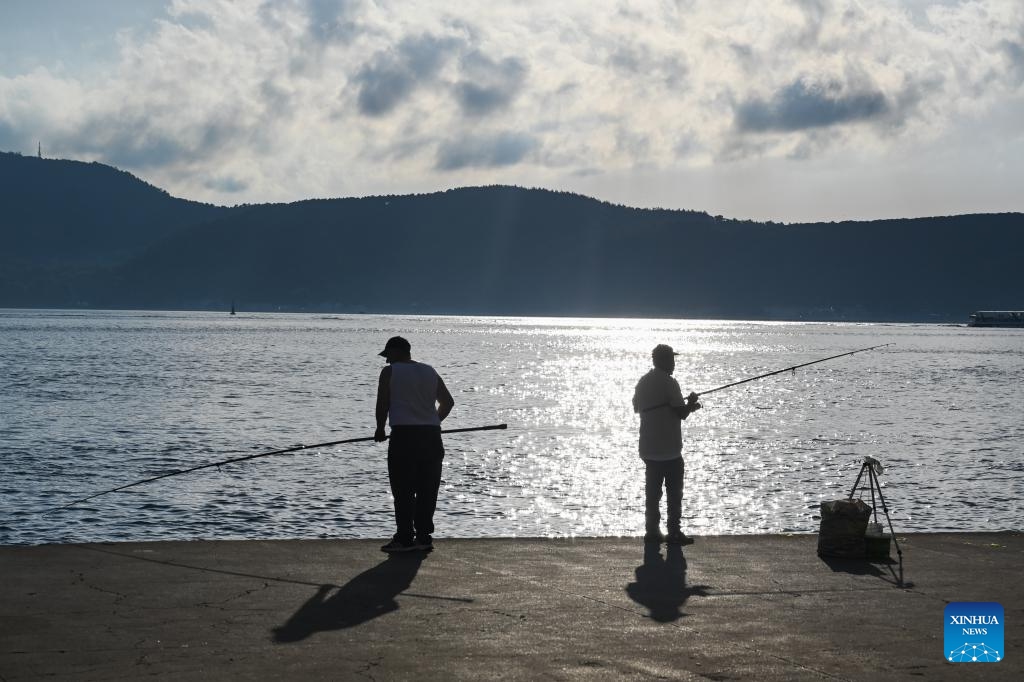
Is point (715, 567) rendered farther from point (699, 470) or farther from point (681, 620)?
point (699, 470)

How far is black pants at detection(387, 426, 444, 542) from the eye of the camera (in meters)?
10.7

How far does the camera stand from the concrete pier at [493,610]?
686cm

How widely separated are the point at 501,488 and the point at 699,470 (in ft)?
20.3

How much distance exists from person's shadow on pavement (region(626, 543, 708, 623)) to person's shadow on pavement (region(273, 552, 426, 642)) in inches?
68.4

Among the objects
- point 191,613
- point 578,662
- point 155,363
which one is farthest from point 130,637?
point 155,363

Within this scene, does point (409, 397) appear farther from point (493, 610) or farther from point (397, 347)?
point (493, 610)

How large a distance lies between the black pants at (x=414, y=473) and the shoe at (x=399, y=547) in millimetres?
34

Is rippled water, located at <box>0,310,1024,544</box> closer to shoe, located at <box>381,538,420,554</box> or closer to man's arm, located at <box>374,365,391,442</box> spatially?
shoe, located at <box>381,538,420,554</box>

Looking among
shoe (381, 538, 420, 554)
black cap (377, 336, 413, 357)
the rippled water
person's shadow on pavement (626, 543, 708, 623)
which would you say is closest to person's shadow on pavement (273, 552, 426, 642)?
shoe (381, 538, 420, 554)

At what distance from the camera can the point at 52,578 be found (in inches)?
358

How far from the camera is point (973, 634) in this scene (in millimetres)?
7246

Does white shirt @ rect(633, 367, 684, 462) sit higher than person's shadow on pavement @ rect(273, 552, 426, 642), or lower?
higher

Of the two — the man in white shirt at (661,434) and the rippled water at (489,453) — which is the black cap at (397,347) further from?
the rippled water at (489,453)

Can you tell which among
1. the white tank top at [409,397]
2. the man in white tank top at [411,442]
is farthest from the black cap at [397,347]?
the white tank top at [409,397]
